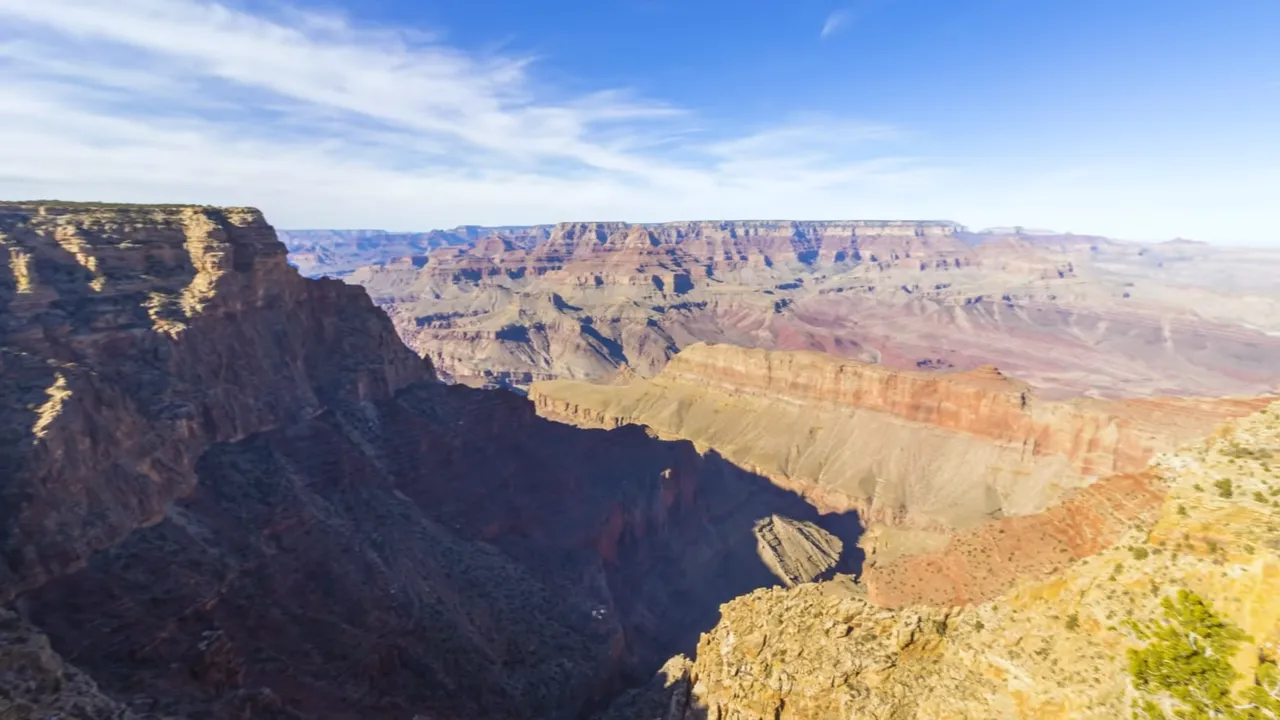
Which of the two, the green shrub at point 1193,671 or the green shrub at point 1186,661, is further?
the green shrub at point 1186,661

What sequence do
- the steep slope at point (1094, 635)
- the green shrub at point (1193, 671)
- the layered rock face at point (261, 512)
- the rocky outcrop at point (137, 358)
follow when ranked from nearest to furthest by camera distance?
the green shrub at point (1193, 671) < the steep slope at point (1094, 635) < the layered rock face at point (261, 512) < the rocky outcrop at point (137, 358)

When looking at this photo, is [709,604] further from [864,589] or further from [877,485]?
[877,485]

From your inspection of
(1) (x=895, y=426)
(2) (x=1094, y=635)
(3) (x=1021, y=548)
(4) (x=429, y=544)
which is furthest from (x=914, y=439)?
(2) (x=1094, y=635)

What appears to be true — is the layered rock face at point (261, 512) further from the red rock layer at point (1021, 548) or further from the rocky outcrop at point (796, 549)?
the red rock layer at point (1021, 548)

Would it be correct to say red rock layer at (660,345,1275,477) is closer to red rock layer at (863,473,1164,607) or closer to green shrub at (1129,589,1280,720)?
red rock layer at (863,473,1164,607)

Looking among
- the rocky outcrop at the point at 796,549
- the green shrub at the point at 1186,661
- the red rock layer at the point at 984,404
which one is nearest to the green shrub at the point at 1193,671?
the green shrub at the point at 1186,661

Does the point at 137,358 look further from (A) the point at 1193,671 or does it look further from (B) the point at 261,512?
(A) the point at 1193,671

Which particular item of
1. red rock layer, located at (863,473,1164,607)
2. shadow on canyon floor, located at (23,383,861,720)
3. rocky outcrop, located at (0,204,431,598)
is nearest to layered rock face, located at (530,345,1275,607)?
red rock layer, located at (863,473,1164,607)
